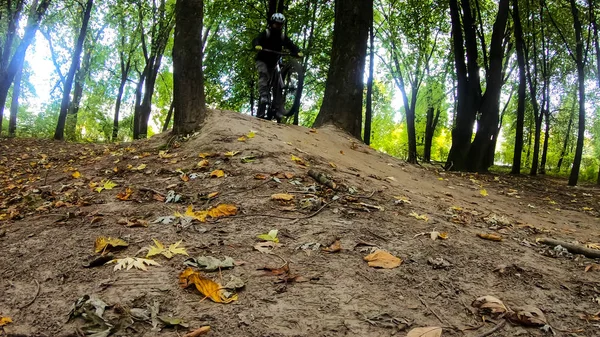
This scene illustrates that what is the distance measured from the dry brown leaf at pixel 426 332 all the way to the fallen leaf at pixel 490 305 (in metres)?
0.34

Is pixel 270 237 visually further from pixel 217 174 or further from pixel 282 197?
pixel 217 174

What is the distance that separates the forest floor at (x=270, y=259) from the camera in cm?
167

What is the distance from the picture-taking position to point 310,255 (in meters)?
2.25

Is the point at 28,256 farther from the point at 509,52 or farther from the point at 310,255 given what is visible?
the point at 509,52

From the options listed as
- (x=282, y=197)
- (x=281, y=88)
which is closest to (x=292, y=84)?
(x=281, y=88)

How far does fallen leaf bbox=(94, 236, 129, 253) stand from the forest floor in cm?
2

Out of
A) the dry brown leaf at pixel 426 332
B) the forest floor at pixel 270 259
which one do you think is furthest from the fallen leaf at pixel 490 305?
the dry brown leaf at pixel 426 332

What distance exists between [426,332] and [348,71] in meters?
6.70

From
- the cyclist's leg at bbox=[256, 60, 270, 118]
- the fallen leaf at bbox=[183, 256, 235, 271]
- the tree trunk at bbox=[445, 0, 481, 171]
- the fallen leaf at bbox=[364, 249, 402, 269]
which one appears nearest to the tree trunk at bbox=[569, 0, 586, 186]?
the tree trunk at bbox=[445, 0, 481, 171]

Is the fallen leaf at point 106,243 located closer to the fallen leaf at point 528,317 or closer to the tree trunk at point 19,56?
the fallen leaf at point 528,317

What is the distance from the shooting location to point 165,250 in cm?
224

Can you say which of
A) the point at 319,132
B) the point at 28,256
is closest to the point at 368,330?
the point at 28,256

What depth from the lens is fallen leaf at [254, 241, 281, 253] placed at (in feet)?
7.51

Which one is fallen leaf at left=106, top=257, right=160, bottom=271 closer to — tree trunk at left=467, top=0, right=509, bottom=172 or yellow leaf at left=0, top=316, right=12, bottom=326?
yellow leaf at left=0, top=316, right=12, bottom=326
